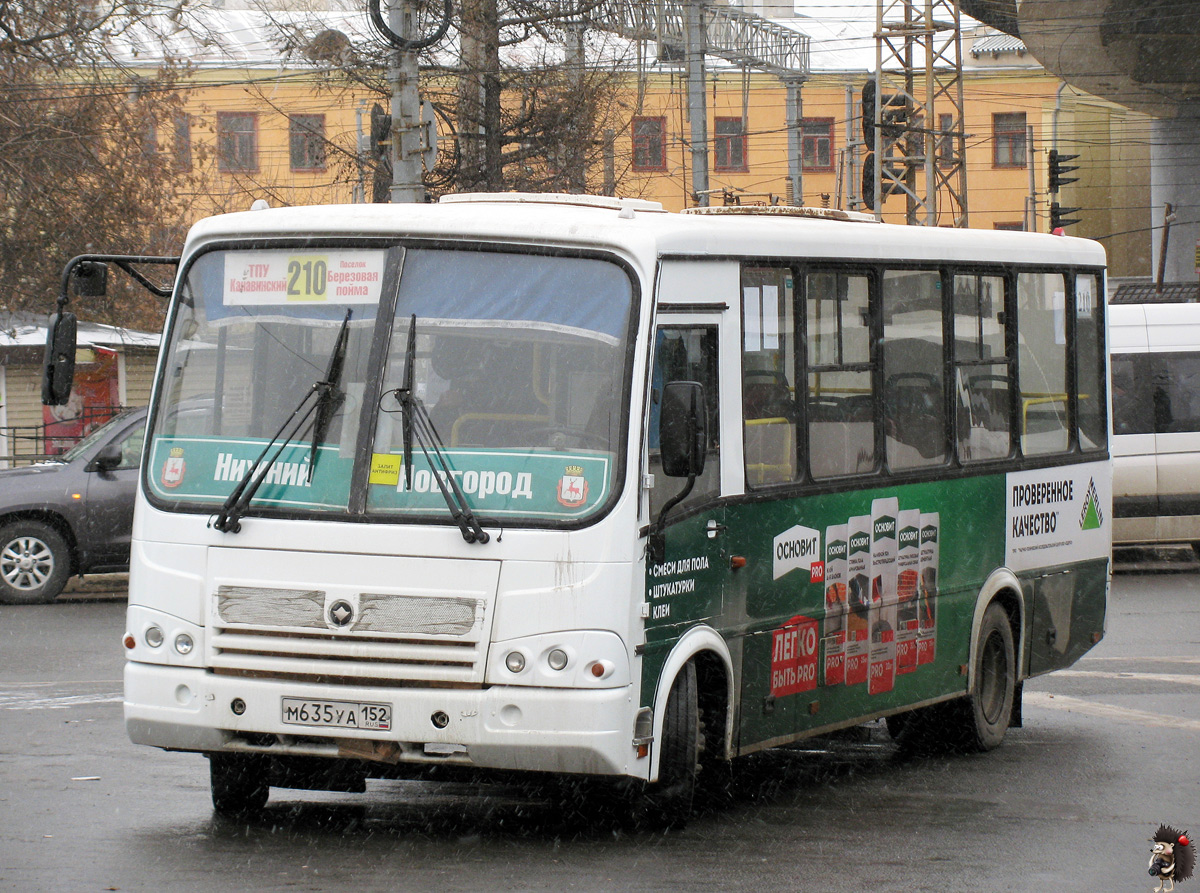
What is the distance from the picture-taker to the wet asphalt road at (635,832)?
6.52 metres

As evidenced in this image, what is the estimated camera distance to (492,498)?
6.72m

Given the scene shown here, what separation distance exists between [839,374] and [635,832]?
7.96ft

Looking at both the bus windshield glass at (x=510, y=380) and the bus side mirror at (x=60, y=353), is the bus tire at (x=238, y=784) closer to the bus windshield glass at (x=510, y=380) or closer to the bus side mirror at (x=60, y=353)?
the bus windshield glass at (x=510, y=380)

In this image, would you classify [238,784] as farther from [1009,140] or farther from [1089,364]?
[1009,140]

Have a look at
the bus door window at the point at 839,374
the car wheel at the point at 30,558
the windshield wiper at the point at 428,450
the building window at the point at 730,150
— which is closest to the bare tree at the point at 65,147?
the car wheel at the point at 30,558

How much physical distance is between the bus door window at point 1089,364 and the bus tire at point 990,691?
4.96 ft

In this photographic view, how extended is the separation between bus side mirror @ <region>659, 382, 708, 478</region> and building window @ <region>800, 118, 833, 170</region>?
54.1m

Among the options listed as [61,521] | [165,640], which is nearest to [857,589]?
[165,640]

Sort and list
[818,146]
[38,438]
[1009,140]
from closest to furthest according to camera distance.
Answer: [38,438] < [818,146] < [1009,140]

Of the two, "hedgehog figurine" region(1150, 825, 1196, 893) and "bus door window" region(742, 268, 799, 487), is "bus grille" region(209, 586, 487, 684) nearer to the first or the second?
"bus door window" region(742, 268, 799, 487)

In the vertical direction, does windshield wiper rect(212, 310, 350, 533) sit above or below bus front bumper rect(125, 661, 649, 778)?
above

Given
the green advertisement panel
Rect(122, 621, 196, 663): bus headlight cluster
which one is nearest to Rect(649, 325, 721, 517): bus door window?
the green advertisement panel

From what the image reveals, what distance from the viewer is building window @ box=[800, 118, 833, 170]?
2351 inches

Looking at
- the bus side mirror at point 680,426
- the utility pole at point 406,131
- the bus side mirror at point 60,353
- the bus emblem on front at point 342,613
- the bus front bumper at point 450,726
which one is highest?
the utility pole at point 406,131
